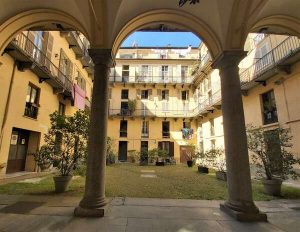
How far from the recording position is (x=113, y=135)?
23.5m

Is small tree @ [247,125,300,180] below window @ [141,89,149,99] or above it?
below

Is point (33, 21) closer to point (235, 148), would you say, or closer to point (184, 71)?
point (235, 148)

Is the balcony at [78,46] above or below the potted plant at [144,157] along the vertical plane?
above

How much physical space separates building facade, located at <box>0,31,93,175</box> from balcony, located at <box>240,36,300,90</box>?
11.3 meters

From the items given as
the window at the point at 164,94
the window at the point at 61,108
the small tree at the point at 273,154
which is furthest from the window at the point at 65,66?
the window at the point at 164,94

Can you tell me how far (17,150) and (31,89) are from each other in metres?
3.24

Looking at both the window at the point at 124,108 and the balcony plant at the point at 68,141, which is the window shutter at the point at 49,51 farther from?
the window at the point at 124,108

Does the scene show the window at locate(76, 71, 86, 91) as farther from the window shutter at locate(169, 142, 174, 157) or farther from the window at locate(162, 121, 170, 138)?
the window shutter at locate(169, 142, 174, 157)

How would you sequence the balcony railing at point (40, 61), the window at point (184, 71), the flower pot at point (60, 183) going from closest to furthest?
the flower pot at point (60, 183) → the balcony railing at point (40, 61) → the window at point (184, 71)

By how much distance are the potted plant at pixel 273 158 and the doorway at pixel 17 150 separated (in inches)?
414

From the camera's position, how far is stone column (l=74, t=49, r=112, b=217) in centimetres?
412

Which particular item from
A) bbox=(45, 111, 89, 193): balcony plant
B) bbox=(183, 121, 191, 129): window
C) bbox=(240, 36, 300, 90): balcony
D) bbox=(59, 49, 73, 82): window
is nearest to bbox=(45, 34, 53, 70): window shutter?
bbox=(59, 49, 73, 82): window

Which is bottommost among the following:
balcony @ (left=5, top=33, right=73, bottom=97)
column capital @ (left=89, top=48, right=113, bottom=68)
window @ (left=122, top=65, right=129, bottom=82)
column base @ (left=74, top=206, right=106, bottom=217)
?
column base @ (left=74, top=206, right=106, bottom=217)

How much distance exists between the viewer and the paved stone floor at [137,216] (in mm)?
3527
